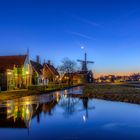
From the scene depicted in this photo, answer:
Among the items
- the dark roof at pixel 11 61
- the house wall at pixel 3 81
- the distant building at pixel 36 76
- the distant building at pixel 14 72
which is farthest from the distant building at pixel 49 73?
the house wall at pixel 3 81

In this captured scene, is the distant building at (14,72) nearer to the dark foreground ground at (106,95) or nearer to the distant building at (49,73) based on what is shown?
the dark foreground ground at (106,95)

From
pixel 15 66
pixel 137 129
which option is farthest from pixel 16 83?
pixel 137 129

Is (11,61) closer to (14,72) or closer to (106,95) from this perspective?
(14,72)

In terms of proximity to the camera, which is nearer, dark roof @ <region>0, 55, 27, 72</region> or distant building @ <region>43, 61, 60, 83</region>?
dark roof @ <region>0, 55, 27, 72</region>

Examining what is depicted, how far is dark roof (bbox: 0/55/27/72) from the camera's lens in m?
67.2

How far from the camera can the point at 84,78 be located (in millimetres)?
142625

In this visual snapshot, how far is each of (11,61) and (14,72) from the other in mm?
5222

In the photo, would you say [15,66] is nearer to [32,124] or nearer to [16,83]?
[16,83]

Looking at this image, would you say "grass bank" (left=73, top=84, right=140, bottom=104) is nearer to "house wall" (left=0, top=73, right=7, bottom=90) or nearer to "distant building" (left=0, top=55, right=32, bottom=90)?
"distant building" (left=0, top=55, right=32, bottom=90)

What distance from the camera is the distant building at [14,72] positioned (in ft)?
201

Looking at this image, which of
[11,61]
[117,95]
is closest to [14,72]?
[11,61]

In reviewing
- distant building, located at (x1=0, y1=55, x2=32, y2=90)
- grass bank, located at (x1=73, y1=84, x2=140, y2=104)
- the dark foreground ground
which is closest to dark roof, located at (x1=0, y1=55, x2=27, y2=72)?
distant building, located at (x1=0, y1=55, x2=32, y2=90)

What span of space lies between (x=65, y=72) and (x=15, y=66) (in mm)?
56459

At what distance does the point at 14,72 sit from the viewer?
6619 cm
